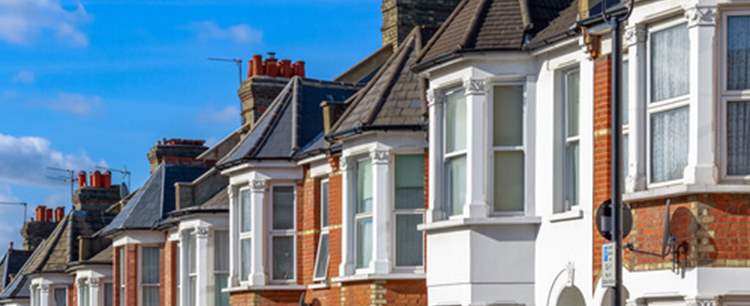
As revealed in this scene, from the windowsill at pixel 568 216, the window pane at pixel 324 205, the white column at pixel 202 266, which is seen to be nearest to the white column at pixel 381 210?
the window pane at pixel 324 205

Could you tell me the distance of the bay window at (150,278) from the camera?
46594mm

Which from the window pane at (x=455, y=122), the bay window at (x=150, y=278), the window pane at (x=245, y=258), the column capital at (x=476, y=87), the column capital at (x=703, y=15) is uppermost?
the column capital at (x=703, y=15)

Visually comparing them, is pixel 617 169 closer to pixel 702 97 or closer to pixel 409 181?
pixel 702 97

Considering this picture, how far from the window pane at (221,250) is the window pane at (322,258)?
7.49 meters

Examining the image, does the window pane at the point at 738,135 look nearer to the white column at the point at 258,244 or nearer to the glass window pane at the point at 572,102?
the glass window pane at the point at 572,102

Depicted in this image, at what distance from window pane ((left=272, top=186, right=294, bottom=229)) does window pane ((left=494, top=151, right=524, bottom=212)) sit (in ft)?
36.0

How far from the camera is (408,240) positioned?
2981 cm

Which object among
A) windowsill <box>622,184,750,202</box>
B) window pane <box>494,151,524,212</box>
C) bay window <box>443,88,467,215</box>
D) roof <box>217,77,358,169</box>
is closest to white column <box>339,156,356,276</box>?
roof <box>217,77,358,169</box>

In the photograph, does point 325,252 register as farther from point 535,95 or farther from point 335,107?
point 535,95

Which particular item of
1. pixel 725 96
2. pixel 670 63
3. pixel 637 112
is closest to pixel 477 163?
pixel 637 112

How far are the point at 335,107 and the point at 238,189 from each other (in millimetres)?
4307

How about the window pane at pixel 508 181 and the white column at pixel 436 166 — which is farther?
the white column at pixel 436 166

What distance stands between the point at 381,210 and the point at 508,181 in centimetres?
507

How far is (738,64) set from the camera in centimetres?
1978
